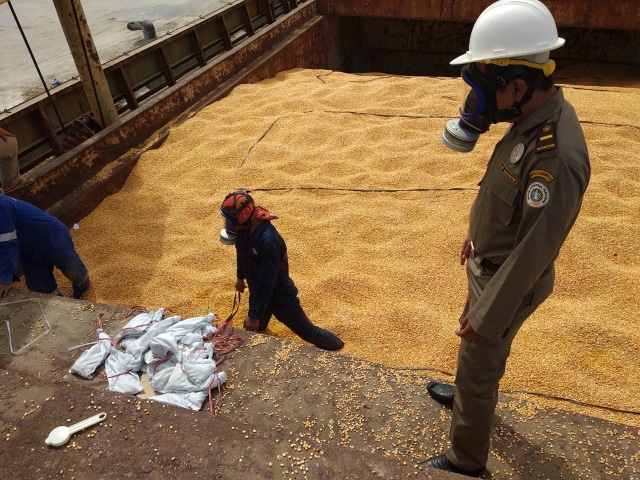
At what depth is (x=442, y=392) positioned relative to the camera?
2369 mm

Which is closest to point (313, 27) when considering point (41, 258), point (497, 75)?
point (41, 258)

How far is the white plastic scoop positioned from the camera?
6.07ft

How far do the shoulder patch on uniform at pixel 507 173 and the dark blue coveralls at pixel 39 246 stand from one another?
3075mm

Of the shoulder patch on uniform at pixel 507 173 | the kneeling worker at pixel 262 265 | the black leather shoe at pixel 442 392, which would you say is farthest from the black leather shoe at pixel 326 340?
the shoulder patch on uniform at pixel 507 173

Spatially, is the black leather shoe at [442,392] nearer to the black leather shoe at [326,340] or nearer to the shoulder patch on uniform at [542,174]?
the black leather shoe at [326,340]

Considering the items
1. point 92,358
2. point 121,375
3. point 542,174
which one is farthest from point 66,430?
point 542,174

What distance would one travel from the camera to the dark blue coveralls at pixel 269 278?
289 cm

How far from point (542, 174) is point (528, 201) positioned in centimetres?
10

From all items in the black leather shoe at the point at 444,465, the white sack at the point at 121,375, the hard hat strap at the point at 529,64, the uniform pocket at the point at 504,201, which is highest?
the hard hat strap at the point at 529,64

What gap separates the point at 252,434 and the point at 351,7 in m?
8.77

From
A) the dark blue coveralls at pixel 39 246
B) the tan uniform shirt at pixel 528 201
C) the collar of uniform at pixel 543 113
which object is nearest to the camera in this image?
the tan uniform shirt at pixel 528 201

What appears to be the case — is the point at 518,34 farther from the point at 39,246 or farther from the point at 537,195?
the point at 39,246

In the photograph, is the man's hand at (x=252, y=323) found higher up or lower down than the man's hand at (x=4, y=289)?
lower down

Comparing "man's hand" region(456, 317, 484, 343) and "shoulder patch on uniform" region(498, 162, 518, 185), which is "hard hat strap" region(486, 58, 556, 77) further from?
"man's hand" region(456, 317, 484, 343)
